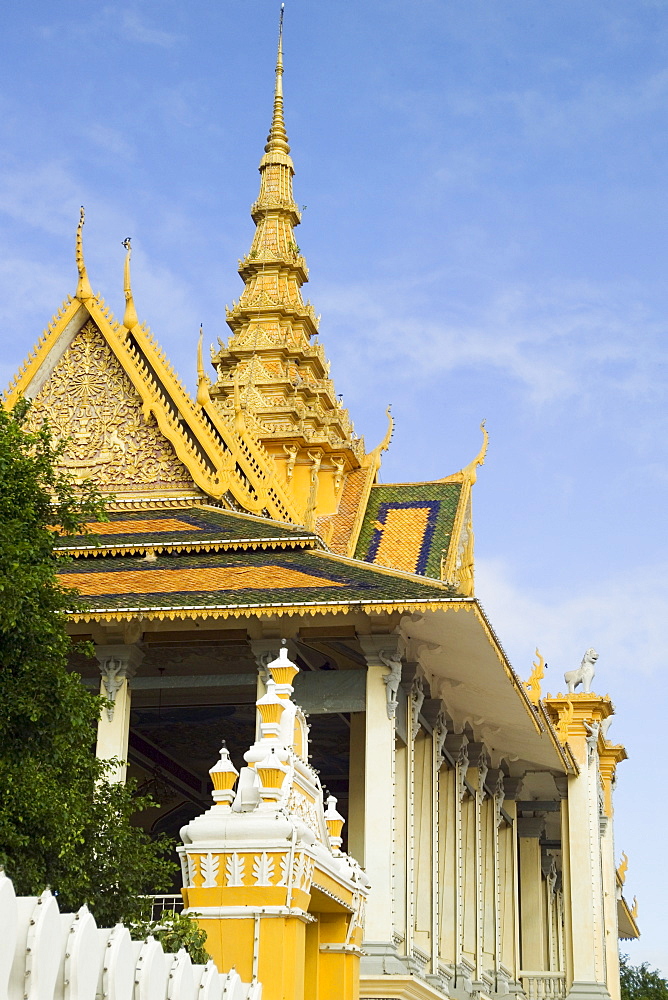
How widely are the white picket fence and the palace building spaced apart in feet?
3.46

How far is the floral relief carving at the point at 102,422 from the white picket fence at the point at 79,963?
12.0 meters

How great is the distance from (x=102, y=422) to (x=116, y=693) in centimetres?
415

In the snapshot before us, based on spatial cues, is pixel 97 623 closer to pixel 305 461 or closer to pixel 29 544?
pixel 29 544

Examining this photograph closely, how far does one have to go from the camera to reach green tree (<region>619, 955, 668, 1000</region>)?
53312mm

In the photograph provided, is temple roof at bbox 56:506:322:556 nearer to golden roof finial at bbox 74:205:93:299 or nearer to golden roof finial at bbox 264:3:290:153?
golden roof finial at bbox 74:205:93:299

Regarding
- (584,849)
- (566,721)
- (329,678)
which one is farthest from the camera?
(566,721)

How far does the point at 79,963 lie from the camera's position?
5184 mm

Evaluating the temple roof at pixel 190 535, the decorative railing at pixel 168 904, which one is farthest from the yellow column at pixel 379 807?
the decorative railing at pixel 168 904

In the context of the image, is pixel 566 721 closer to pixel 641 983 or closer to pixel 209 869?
pixel 209 869

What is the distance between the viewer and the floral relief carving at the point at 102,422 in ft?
58.1

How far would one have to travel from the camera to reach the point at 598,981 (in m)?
20.4

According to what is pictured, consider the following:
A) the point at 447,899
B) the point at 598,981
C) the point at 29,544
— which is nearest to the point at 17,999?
the point at 29,544

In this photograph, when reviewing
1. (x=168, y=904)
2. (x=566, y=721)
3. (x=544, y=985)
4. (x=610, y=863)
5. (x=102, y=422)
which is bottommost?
(x=168, y=904)

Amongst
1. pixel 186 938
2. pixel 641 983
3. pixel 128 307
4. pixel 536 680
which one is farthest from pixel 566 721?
pixel 641 983
